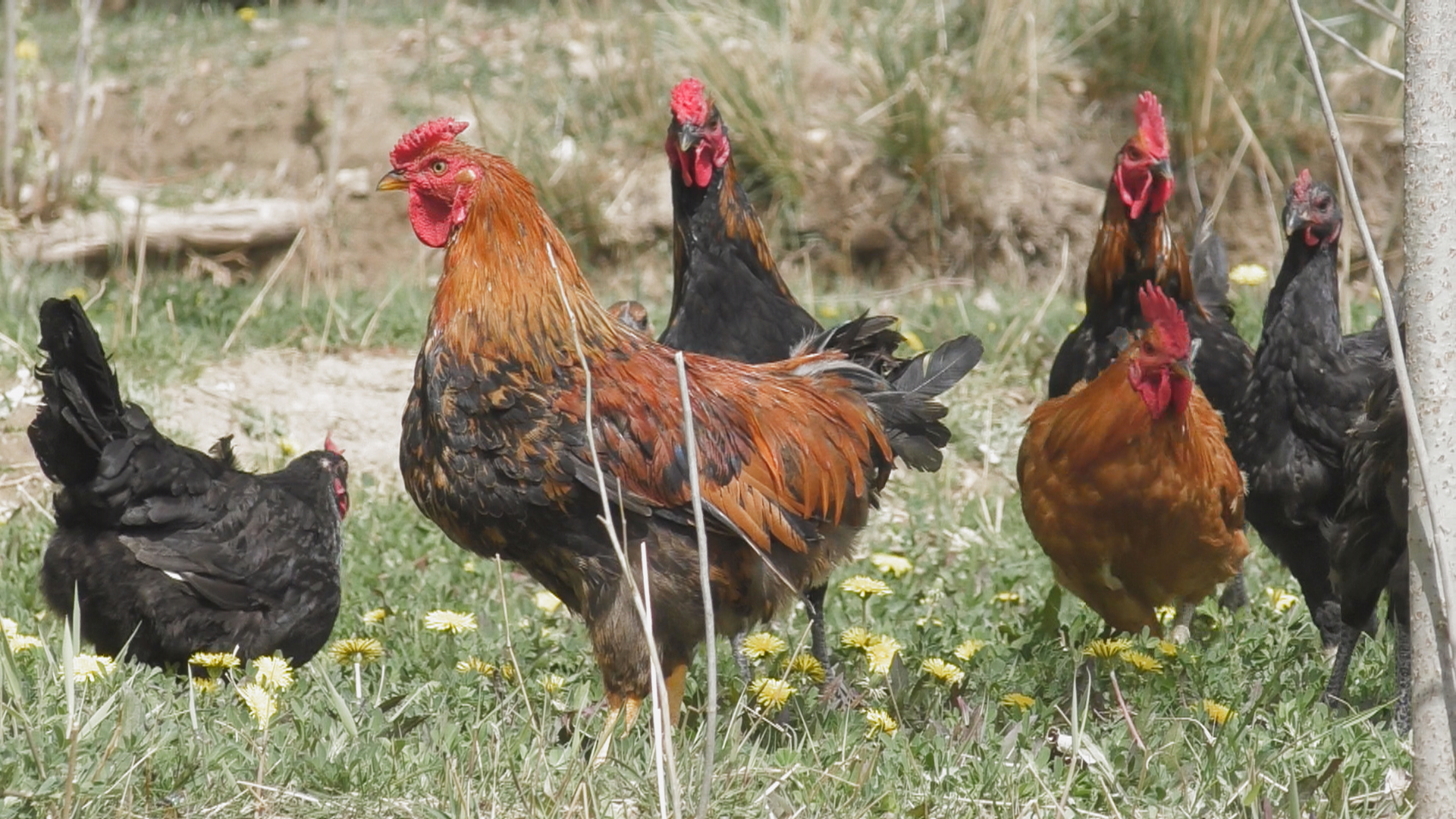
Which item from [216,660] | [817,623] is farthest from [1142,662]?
[216,660]

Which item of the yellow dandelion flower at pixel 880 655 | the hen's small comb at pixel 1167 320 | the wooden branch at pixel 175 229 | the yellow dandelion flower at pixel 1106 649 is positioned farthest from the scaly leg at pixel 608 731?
the wooden branch at pixel 175 229

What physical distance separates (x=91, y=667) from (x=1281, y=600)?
3.79 metres

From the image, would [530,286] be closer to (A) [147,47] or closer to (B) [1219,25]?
(B) [1219,25]

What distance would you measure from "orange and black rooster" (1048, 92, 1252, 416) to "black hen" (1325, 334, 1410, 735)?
1115 mm

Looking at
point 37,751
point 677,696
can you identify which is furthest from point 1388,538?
point 37,751

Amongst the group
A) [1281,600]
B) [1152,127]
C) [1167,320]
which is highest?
[1152,127]

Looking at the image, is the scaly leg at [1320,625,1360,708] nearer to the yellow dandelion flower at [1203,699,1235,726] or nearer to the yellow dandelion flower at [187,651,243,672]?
the yellow dandelion flower at [1203,699,1235,726]

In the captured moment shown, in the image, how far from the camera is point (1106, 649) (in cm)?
408

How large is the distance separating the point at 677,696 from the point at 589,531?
509 mm

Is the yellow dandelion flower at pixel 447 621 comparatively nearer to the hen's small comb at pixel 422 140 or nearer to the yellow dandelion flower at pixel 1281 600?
the hen's small comb at pixel 422 140

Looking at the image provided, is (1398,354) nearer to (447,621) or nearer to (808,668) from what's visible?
(808,668)

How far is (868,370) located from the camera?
444 centimetres

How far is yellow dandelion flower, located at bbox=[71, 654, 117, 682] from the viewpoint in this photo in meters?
3.47

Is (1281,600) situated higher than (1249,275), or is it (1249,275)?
(1249,275)
